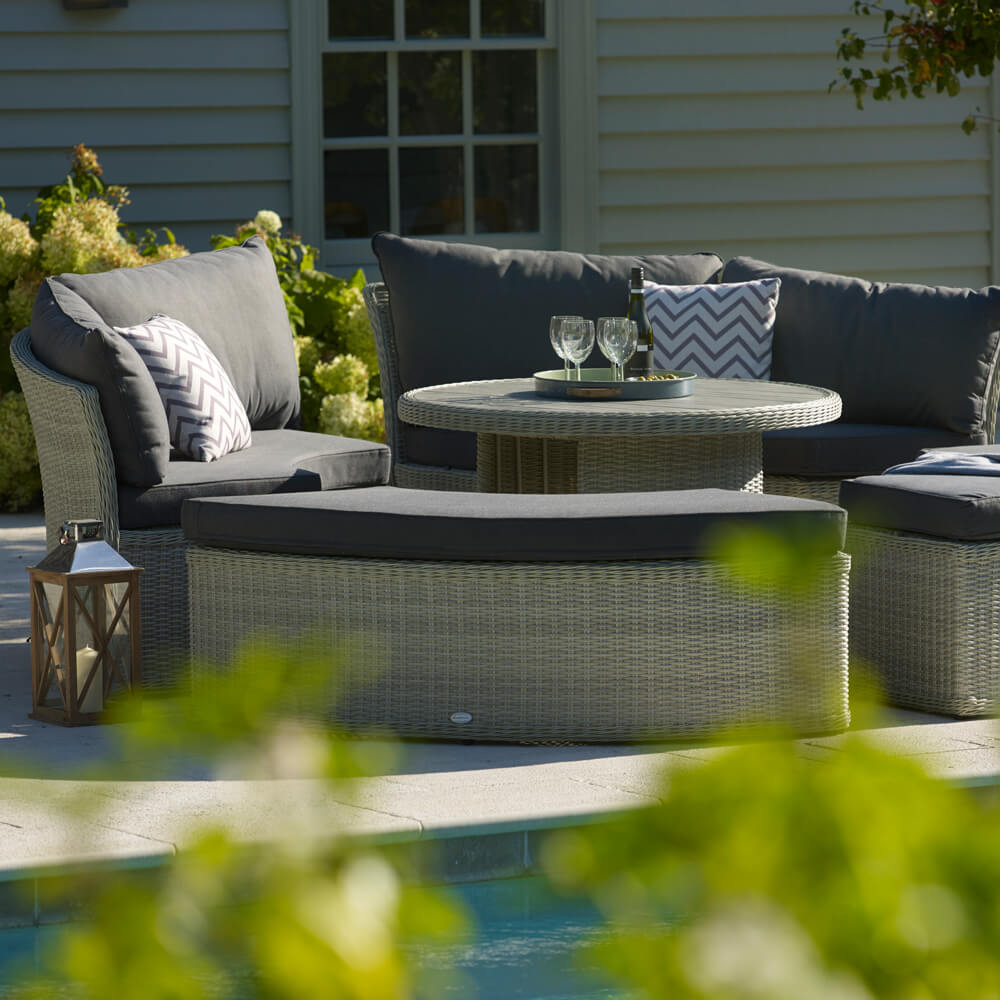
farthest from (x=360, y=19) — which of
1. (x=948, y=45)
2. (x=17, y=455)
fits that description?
(x=948, y=45)

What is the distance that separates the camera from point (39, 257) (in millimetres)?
6176

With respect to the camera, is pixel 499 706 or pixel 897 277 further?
pixel 897 277

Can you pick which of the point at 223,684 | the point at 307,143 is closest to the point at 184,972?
the point at 223,684

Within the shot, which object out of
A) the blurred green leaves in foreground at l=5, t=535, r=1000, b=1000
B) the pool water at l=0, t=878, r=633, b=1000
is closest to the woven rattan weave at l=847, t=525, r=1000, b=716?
the pool water at l=0, t=878, r=633, b=1000

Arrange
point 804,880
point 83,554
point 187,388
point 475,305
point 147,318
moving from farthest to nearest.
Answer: point 475,305 → point 147,318 → point 187,388 → point 83,554 → point 804,880

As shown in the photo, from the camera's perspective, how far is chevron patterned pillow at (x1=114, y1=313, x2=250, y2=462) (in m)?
4.18

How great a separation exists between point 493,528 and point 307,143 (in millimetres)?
4040

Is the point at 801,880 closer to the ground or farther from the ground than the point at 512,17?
closer to the ground

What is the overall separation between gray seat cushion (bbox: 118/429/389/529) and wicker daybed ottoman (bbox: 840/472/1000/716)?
1324 millimetres

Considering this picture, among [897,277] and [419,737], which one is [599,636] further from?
[897,277]

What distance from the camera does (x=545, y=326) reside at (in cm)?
507

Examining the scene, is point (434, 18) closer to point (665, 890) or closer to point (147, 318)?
point (147, 318)

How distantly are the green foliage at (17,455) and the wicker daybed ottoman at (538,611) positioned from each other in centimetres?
291

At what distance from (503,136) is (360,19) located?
79 centimetres
